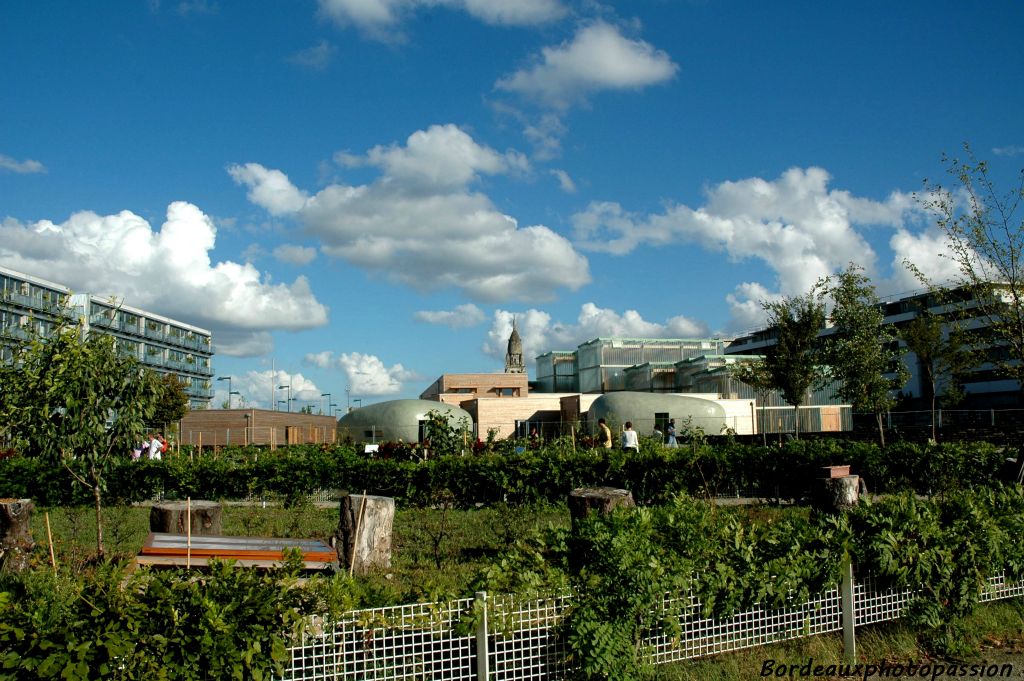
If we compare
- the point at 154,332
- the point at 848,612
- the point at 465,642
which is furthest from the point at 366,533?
the point at 154,332

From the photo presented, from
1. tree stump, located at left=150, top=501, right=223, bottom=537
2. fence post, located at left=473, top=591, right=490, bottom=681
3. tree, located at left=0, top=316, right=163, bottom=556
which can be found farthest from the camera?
tree stump, located at left=150, top=501, right=223, bottom=537

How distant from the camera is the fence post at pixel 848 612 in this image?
6.06 m

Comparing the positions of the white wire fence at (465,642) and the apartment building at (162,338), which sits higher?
the apartment building at (162,338)

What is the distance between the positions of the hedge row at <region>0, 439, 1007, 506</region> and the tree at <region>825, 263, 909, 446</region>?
12.8 m

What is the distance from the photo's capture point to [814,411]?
46.6 m

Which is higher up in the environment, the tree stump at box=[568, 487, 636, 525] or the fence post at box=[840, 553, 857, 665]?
the tree stump at box=[568, 487, 636, 525]

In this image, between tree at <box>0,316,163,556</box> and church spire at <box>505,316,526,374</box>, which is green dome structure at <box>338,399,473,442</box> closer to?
tree at <box>0,316,163,556</box>

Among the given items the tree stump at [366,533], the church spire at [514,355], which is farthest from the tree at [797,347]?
the church spire at [514,355]

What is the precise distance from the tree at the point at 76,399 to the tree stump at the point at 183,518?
107 centimetres

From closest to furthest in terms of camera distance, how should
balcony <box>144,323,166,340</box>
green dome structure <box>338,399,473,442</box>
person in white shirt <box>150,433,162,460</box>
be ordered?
person in white shirt <box>150,433,162,460</box>, green dome structure <box>338,399,473,442</box>, balcony <box>144,323,166,340</box>

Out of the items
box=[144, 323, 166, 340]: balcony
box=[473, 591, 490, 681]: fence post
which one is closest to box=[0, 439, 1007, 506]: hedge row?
box=[473, 591, 490, 681]: fence post

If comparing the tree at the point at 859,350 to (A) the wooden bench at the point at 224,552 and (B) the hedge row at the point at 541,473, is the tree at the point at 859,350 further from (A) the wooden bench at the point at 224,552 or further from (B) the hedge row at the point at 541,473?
(A) the wooden bench at the point at 224,552

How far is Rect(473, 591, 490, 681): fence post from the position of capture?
4.88 m

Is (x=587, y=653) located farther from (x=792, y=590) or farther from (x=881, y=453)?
(x=881, y=453)
